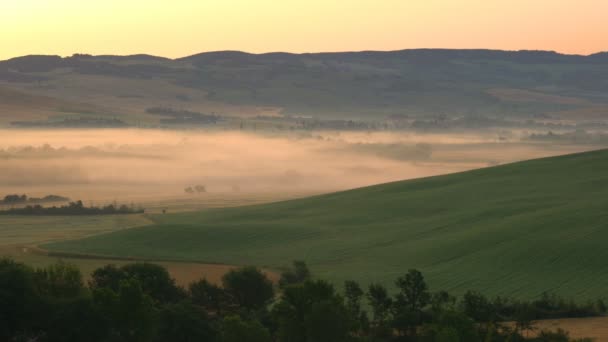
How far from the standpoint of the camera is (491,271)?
6762 cm

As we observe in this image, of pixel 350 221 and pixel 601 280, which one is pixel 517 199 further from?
pixel 601 280

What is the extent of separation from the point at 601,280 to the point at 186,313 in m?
29.3

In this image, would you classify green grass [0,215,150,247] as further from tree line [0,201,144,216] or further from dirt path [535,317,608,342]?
dirt path [535,317,608,342]

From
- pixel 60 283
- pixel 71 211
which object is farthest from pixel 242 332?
pixel 71 211

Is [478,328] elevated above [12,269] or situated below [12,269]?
below

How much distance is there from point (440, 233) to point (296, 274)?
20272 mm

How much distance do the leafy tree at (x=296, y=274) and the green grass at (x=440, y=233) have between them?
1612mm

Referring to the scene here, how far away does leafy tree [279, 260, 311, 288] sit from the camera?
67.2m

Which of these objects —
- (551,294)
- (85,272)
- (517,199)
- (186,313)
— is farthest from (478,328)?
(517,199)

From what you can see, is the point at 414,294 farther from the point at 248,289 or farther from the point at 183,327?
the point at 183,327

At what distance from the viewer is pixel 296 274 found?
69500 millimetres

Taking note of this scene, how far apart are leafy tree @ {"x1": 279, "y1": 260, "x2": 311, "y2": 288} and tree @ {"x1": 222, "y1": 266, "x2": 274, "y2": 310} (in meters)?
7.95

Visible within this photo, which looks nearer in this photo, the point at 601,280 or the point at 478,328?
the point at 478,328

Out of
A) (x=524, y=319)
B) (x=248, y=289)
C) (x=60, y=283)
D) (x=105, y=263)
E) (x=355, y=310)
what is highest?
(x=60, y=283)
